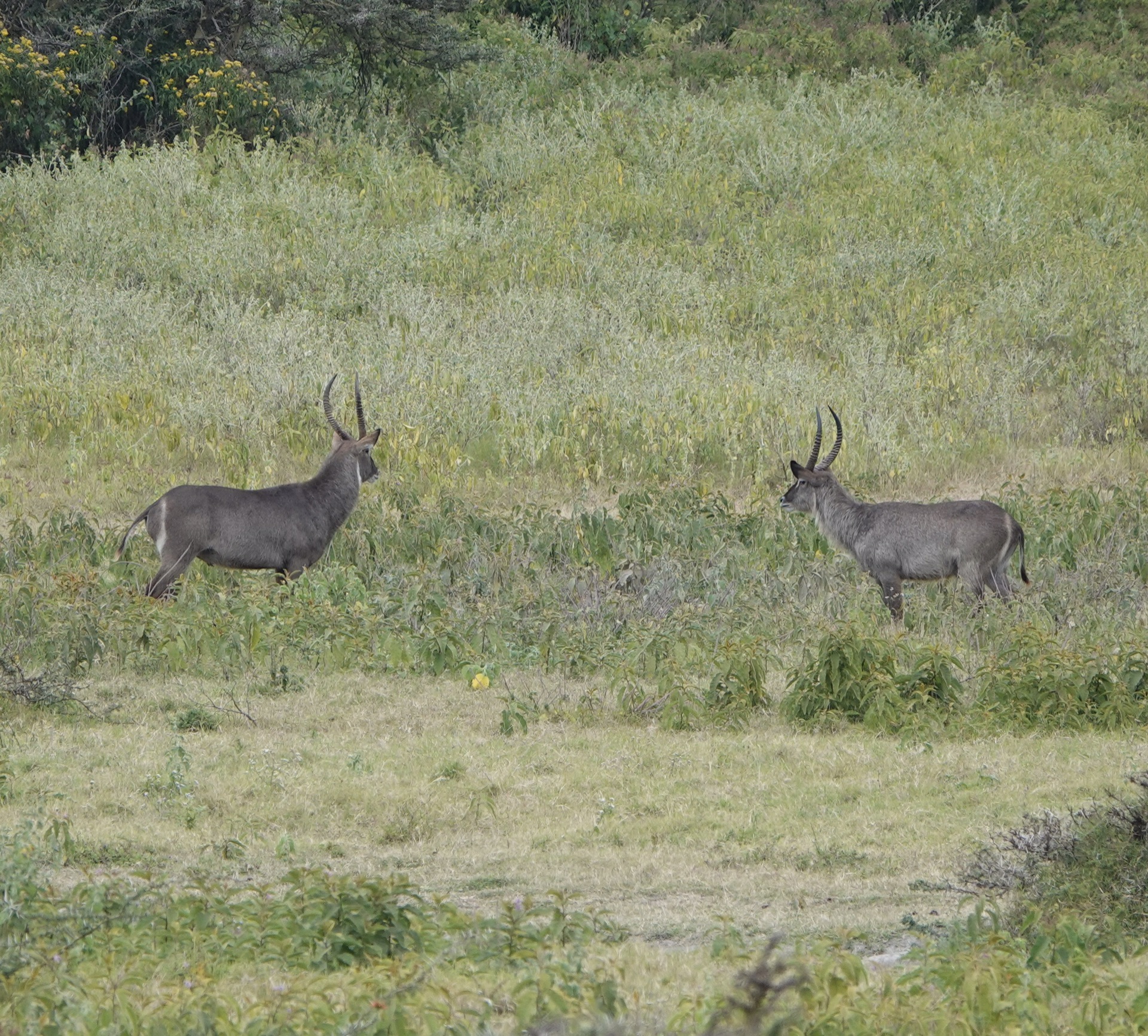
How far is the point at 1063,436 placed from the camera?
15.9 meters

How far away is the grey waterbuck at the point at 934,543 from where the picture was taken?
10.7 metres

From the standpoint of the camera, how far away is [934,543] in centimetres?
1087

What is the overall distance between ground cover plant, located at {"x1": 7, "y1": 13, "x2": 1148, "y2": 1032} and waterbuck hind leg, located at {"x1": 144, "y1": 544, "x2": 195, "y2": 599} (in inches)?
7.4

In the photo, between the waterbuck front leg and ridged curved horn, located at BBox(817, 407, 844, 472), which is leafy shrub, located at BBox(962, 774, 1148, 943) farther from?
ridged curved horn, located at BBox(817, 407, 844, 472)

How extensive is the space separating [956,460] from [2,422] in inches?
343

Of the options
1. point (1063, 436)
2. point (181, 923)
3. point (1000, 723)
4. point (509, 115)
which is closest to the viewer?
point (181, 923)

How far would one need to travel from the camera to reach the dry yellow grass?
6.29 meters

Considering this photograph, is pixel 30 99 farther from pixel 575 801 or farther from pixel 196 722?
pixel 575 801

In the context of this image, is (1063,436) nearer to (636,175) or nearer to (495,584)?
(495,584)

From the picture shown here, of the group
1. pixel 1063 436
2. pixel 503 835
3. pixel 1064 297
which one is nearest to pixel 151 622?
pixel 503 835

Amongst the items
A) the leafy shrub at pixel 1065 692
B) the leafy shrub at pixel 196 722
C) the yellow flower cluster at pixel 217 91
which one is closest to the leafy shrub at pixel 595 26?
the yellow flower cluster at pixel 217 91

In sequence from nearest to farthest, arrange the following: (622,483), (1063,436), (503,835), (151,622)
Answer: (503,835) → (151,622) → (622,483) → (1063,436)

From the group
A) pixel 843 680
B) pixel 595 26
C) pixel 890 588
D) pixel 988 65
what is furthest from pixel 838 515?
pixel 595 26

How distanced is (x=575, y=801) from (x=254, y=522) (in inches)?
164
